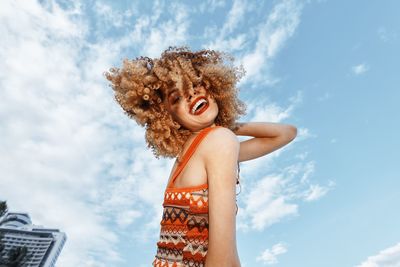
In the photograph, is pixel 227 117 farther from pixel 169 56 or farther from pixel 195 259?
pixel 195 259

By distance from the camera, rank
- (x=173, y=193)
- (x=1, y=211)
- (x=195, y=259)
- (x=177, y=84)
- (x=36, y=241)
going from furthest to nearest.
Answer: (x=36, y=241)
(x=1, y=211)
(x=177, y=84)
(x=173, y=193)
(x=195, y=259)

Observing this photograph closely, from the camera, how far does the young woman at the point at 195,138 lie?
1.58 m

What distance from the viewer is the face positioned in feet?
7.24

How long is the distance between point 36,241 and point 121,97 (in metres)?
111

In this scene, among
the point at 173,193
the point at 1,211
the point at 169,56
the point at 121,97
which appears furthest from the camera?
the point at 1,211

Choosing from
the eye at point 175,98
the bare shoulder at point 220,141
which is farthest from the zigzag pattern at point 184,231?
the eye at point 175,98

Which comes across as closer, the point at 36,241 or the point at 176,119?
the point at 176,119

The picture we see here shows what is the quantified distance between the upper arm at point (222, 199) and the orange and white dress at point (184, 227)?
11 centimetres

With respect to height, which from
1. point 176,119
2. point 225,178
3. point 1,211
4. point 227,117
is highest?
point 1,211

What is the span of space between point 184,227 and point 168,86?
1.12m

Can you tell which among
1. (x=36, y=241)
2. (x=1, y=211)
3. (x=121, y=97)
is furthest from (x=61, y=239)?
(x=121, y=97)

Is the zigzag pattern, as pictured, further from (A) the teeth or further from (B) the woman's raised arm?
(B) the woman's raised arm

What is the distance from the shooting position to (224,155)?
5.50 ft

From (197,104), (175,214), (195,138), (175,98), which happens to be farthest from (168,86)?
(175,214)
